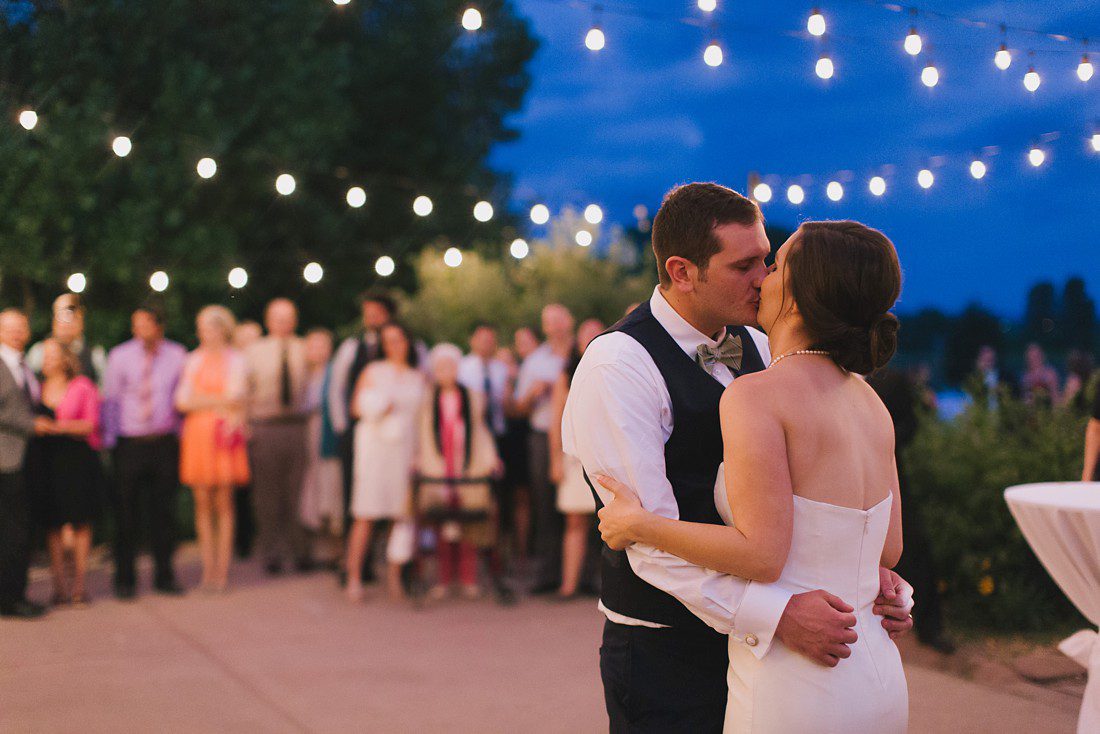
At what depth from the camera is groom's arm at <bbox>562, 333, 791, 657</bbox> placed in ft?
6.31

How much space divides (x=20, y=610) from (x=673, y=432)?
5769mm

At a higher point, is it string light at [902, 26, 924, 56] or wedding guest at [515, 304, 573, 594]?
string light at [902, 26, 924, 56]

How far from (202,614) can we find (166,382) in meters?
1.57

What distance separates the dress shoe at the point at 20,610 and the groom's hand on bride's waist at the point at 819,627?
5933mm

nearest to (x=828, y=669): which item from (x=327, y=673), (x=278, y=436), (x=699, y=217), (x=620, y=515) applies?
(x=620, y=515)

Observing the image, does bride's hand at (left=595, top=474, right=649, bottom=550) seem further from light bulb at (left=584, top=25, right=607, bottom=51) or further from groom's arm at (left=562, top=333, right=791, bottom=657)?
light bulb at (left=584, top=25, right=607, bottom=51)

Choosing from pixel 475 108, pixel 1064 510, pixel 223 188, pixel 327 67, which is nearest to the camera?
pixel 1064 510

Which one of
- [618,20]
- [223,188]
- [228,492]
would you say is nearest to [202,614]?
[228,492]

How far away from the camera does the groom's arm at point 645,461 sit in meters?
1.92

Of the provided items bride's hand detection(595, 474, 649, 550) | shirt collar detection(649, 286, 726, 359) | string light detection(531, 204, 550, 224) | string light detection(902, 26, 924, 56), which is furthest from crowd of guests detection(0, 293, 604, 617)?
bride's hand detection(595, 474, 649, 550)

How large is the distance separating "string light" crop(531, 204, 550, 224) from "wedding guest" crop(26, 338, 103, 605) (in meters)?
4.97

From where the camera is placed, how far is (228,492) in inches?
289

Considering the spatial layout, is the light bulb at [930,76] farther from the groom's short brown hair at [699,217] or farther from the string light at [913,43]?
the groom's short brown hair at [699,217]

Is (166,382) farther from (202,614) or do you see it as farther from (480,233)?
(480,233)
